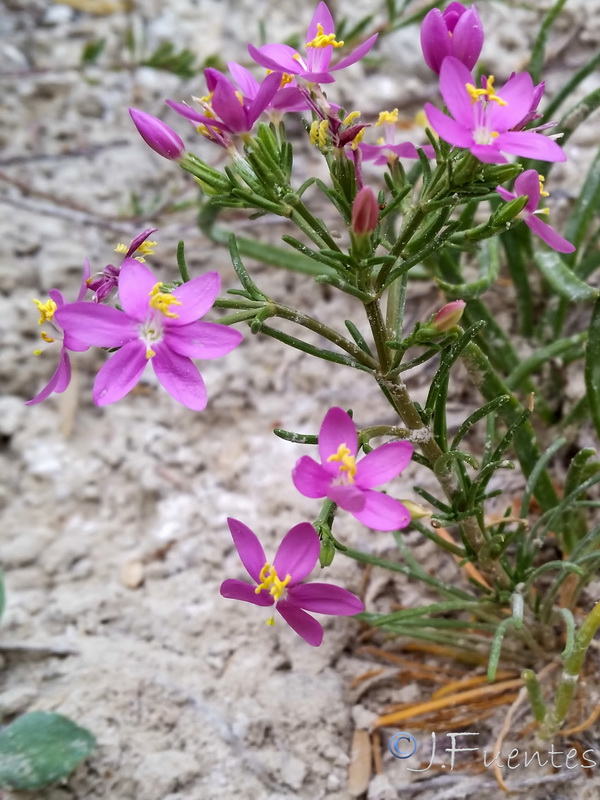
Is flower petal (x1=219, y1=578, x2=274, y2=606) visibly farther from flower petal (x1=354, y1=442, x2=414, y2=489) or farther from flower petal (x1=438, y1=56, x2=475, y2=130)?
flower petal (x1=438, y1=56, x2=475, y2=130)

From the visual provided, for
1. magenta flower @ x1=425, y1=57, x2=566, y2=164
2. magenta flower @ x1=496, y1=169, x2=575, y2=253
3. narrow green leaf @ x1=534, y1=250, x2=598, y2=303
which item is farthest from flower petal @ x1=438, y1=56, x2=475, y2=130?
narrow green leaf @ x1=534, y1=250, x2=598, y2=303

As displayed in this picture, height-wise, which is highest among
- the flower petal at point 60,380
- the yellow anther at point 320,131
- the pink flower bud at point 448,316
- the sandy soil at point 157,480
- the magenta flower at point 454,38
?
the magenta flower at point 454,38

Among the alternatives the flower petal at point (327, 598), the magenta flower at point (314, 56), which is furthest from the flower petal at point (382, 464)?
the magenta flower at point (314, 56)

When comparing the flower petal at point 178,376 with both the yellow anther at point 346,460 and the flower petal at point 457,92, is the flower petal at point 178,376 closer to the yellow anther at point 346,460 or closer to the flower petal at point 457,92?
the yellow anther at point 346,460

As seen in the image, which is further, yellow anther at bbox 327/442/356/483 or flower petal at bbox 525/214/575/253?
flower petal at bbox 525/214/575/253

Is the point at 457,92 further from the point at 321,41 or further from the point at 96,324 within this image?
the point at 96,324

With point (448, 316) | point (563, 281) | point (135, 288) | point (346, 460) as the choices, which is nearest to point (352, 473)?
point (346, 460)
